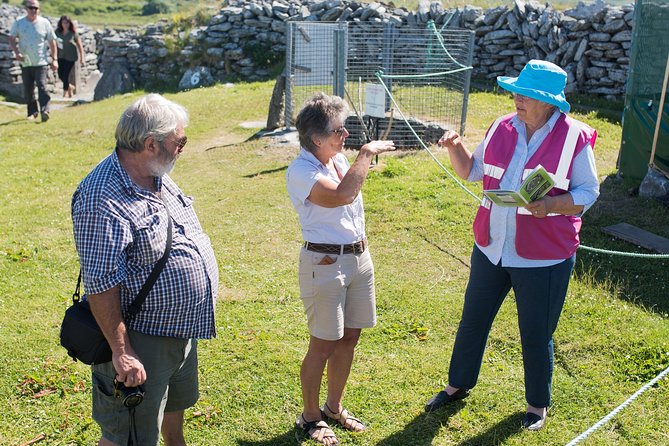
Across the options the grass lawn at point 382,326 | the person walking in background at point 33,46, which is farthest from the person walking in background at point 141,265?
the person walking in background at point 33,46

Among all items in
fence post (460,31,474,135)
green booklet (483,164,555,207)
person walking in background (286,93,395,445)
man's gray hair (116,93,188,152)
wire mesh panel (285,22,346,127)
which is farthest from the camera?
wire mesh panel (285,22,346,127)

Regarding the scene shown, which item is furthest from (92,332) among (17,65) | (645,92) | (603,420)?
(17,65)

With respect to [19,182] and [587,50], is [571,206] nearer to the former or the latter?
[19,182]

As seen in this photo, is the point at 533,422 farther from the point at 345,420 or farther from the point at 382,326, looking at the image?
the point at 382,326

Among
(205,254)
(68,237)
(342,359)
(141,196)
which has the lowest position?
(68,237)

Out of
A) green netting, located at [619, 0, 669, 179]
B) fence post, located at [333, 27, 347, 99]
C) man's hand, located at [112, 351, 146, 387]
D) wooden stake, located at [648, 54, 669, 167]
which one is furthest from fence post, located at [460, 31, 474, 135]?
man's hand, located at [112, 351, 146, 387]

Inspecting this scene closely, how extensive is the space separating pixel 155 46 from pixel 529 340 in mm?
15412

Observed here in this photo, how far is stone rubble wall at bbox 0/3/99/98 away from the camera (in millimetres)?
16625

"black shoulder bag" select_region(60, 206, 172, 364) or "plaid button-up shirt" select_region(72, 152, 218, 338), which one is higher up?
"plaid button-up shirt" select_region(72, 152, 218, 338)

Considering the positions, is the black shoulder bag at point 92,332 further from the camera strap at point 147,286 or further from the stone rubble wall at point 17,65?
the stone rubble wall at point 17,65

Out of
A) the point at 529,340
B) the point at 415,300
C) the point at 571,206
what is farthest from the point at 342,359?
the point at 415,300

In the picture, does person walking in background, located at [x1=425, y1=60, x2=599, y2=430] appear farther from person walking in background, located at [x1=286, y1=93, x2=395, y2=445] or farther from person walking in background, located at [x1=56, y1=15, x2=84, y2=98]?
person walking in background, located at [x1=56, y1=15, x2=84, y2=98]

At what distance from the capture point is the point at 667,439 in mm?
3893

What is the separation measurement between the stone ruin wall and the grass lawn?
4.57 metres
